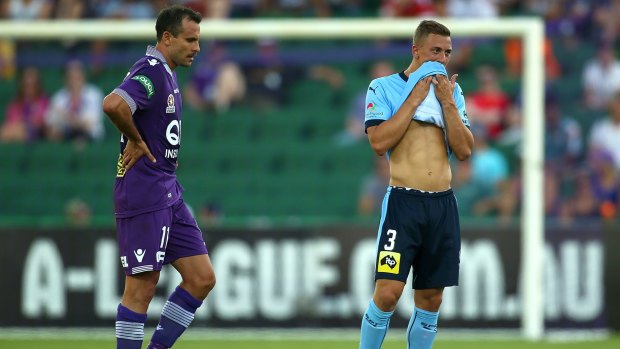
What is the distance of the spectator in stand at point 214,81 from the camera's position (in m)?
13.5

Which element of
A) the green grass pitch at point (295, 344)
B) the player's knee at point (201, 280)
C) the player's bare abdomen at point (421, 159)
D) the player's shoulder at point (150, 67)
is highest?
the player's shoulder at point (150, 67)

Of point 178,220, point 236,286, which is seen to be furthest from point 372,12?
point 178,220

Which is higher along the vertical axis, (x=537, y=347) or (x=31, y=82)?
(x=31, y=82)

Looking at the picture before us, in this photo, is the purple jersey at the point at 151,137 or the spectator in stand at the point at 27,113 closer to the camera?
the purple jersey at the point at 151,137

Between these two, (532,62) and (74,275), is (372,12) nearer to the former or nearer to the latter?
(532,62)

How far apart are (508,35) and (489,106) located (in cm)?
138

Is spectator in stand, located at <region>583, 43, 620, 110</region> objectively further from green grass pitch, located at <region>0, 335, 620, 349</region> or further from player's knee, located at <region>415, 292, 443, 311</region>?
player's knee, located at <region>415, 292, 443, 311</region>

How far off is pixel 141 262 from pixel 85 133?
5.74m

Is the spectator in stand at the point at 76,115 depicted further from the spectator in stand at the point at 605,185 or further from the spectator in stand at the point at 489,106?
the spectator in stand at the point at 605,185

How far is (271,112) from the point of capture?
13.4 meters

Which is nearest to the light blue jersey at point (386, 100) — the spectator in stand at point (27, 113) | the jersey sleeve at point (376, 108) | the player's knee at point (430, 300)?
the jersey sleeve at point (376, 108)

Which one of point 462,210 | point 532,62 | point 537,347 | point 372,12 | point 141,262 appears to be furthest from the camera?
point 372,12

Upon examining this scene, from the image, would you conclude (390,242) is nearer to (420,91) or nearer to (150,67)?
(420,91)

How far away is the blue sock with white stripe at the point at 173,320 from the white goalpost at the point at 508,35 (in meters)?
4.85
